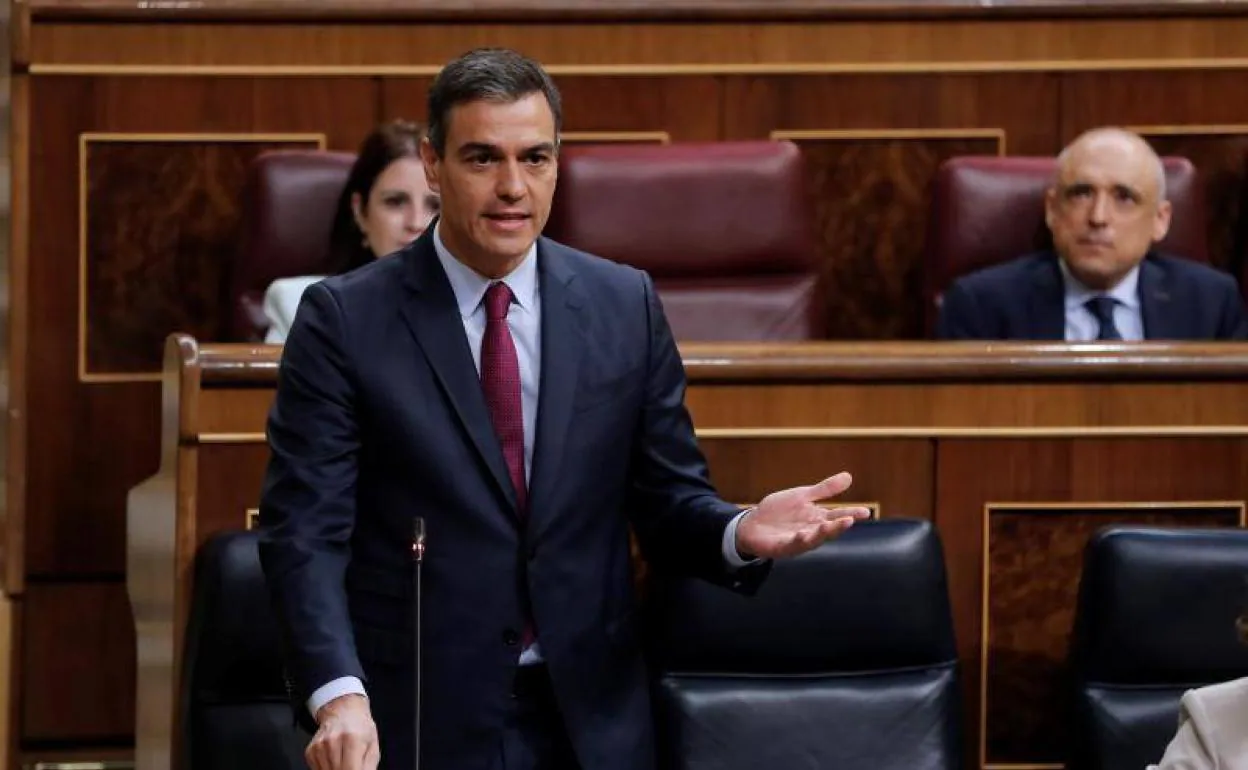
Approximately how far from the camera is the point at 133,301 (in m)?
1.54

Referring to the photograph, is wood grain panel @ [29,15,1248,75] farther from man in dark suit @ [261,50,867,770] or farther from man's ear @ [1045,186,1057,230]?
man in dark suit @ [261,50,867,770]

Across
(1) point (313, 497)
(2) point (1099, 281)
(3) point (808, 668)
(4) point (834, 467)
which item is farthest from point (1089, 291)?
(1) point (313, 497)

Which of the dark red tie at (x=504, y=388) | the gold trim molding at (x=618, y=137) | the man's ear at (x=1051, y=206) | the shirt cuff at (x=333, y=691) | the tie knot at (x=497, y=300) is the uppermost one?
the gold trim molding at (x=618, y=137)

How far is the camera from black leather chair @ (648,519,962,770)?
39.1 inches

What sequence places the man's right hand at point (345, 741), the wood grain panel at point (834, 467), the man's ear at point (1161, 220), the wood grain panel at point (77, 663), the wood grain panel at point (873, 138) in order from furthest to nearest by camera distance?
the wood grain panel at point (873, 138) → the man's ear at point (1161, 220) → the wood grain panel at point (77, 663) → the wood grain panel at point (834, 467) → the man's right hand at point (345, 741)

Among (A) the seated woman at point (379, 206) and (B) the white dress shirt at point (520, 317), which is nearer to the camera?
(B) the white dress shirt at point (520, 317)

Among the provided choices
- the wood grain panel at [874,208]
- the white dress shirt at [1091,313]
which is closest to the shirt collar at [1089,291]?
the white dress shirt at [1091,313]

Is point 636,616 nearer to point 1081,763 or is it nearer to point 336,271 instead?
point 1081,763

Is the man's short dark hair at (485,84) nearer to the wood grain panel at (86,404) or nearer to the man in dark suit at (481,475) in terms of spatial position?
the man in dark suit at (481,475)

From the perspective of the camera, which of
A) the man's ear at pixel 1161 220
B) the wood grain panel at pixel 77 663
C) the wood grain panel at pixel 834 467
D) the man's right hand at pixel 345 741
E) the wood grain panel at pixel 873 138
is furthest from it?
the wood grain panel at pixel 873 138

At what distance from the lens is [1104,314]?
4.89 ft

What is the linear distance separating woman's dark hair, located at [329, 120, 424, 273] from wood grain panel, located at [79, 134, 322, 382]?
125mm

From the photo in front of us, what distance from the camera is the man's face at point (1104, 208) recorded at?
1.49 meters

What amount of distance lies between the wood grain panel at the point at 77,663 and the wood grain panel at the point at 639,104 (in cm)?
43
